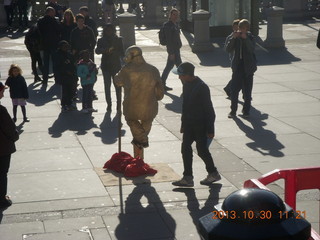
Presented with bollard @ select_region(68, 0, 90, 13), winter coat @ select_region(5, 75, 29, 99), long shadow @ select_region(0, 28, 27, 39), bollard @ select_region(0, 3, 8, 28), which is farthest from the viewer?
bollard @ select_region(0, 3, 8, 28)

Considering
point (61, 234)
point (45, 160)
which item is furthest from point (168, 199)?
point (45, 160)

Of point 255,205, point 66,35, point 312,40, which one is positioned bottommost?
point 312,40

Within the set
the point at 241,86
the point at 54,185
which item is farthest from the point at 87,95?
the point at 54,185

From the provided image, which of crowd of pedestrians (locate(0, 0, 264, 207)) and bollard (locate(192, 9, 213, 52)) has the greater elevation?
crowd of pedestrians (locate(0, 0, 264, 207))

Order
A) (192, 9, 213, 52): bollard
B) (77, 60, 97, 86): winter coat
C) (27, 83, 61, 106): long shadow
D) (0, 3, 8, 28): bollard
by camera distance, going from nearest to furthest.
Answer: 1. (77, 60, 97, 86): winter coat
2. (27, 83, 61, 106): long shadow
3. (192, 9, 213, 52): bollard
4. (0, 3, 8, 28): bollard

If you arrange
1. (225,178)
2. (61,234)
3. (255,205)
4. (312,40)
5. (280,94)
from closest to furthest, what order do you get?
(255,205)
(61,234)
(225,178)
(280,94)
(312,40)

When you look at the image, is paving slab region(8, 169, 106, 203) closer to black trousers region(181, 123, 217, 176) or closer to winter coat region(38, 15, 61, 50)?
black trousers region(181, 123, 217, 176)

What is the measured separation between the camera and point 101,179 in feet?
30.7

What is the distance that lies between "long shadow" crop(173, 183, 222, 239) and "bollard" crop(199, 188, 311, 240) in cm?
577

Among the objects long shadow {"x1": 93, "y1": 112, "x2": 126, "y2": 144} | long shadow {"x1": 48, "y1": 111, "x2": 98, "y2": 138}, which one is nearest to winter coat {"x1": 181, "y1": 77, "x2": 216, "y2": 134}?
long shadow {"x1": 93, "y1": 112, "x2": 126, "y2": 144}

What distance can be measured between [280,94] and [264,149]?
188 inches

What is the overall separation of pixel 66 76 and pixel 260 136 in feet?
14.6

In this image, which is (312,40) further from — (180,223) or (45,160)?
(180,223)

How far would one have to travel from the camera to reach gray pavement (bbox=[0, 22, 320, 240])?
7582mm
